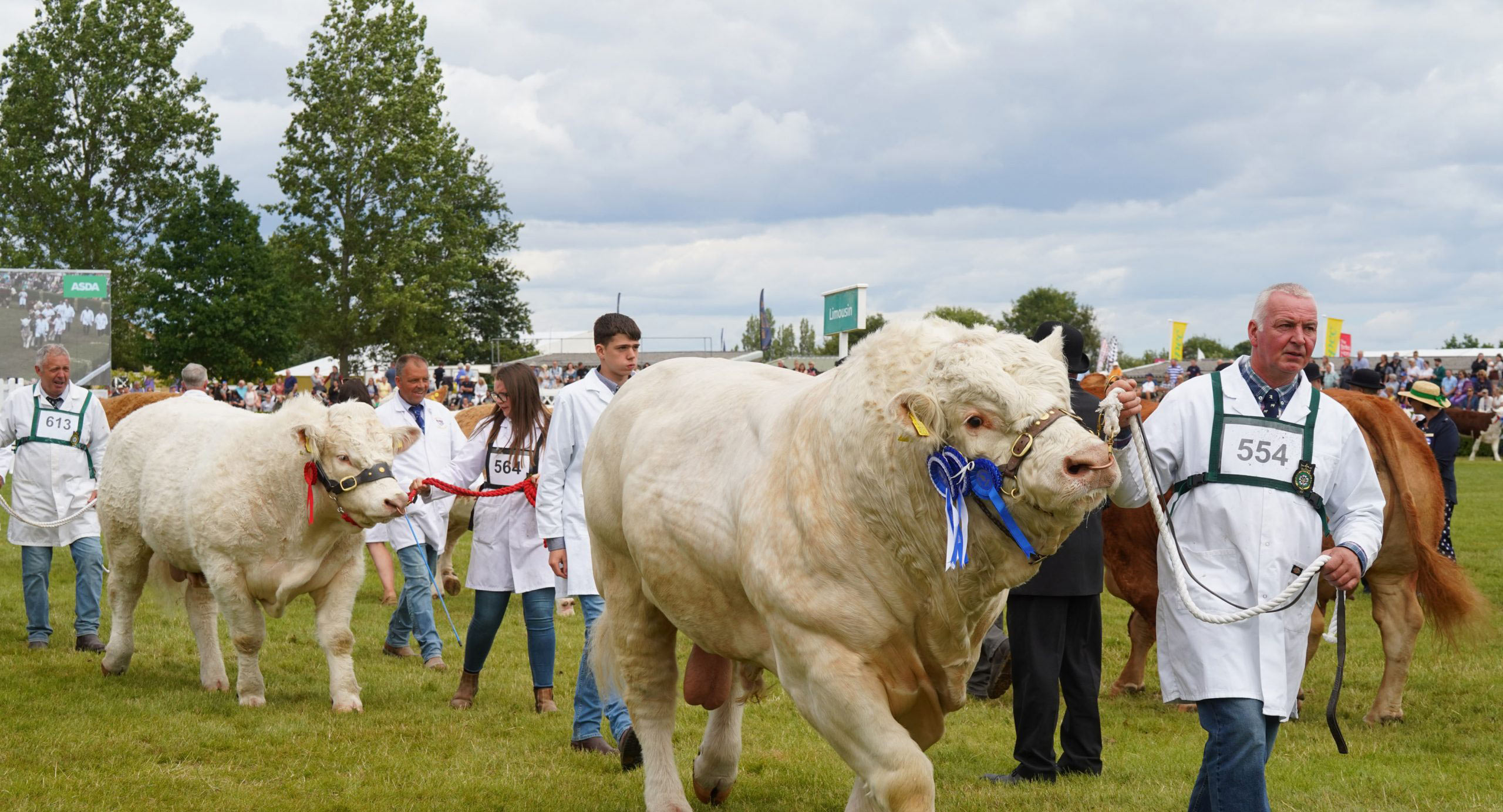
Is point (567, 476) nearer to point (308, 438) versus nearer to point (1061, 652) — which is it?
point (308, 438)

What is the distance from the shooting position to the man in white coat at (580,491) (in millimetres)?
6535

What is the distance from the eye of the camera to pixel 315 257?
4703 centimetres

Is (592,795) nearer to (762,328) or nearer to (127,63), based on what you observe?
(762,328)

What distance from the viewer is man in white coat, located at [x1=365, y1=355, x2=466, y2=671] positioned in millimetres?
9070

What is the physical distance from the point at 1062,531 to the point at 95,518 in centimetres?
891

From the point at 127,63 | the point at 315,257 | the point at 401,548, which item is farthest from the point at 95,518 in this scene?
the point at 127,63

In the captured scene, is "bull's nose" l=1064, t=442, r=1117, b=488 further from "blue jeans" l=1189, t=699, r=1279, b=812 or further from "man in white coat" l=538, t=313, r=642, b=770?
"man in white coat" l=538, t=313, r=642, b=770

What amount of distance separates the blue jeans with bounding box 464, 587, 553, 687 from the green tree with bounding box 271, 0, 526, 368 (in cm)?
3942

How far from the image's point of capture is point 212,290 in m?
48.3

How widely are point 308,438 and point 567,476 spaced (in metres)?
1.98

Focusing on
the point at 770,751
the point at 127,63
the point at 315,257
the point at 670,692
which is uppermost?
the point at 127,63

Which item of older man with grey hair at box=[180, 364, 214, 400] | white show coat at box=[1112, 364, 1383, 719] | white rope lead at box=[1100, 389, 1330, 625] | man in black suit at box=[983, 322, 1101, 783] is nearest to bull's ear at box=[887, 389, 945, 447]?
white rope lead at box=[1100, 389, 1330, 625]

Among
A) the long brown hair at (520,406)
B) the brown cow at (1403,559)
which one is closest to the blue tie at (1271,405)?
the brown cow at (1403,559)

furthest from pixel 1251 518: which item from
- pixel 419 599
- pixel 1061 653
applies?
pixel 419 599
